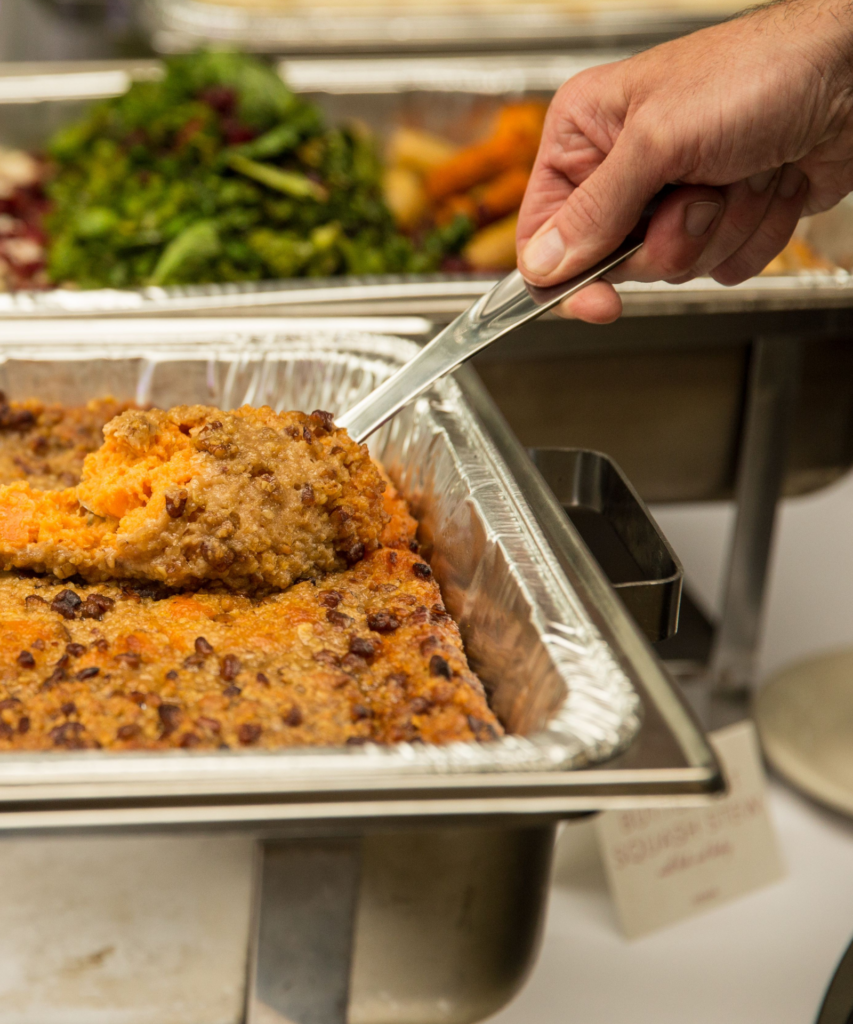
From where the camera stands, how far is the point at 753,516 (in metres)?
1.93

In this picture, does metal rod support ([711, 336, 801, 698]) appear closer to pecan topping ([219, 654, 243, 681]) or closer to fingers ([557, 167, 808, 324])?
fingers ([557, 167, 808, 324])

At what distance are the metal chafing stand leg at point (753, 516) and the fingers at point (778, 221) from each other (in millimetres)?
505

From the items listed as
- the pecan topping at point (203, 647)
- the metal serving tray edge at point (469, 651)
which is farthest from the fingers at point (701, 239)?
the pecan topping at point (203, 647)

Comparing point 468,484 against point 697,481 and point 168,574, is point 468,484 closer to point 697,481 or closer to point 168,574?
point 168,574

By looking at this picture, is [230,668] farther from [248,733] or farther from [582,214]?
[582,214]

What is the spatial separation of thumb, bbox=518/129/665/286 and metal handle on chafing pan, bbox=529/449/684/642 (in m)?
0.18

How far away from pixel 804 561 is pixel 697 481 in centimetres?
80

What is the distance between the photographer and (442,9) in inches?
117

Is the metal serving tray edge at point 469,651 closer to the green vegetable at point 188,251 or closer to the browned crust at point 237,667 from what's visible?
the browned crust at point 237,667

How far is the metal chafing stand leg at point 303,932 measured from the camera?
2.44ft

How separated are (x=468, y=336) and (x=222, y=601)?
369mm

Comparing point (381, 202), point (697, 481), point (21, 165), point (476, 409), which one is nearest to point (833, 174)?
point (476, 409)

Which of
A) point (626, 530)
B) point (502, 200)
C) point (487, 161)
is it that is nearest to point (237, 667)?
point (626, 530)

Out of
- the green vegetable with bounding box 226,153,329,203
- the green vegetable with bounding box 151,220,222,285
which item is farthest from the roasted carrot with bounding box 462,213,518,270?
the green vegetable with bounding box 151,220,222,285
